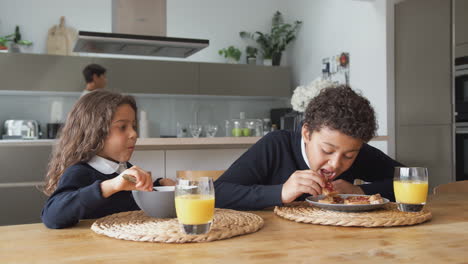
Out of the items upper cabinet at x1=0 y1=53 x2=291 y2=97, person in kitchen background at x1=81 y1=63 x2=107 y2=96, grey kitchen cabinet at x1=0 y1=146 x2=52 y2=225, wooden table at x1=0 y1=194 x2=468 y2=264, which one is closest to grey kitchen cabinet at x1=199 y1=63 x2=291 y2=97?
upper cabinet at x1=0 y1=53 x2=291 y2=97

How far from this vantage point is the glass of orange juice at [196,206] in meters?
0.97

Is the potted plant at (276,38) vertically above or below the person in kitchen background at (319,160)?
above

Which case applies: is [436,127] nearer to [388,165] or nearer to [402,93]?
[402,93]

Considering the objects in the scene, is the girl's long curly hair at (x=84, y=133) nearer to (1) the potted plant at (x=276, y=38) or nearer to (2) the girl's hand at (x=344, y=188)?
(2) the girl's hand at (x=344, y=188)

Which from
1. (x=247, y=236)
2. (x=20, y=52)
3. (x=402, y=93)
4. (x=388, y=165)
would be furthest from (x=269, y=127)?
(x=247, y=236)

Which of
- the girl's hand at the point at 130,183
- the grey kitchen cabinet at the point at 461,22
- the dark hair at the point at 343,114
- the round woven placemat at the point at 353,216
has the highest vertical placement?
the grey kitchen cabinet at the point at 461,22

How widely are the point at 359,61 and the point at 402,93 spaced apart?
0.56 metres

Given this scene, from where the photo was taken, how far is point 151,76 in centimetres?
514

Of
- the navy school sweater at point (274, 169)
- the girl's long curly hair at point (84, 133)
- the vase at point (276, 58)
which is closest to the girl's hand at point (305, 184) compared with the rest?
the navy school sweater at point (274, 169)

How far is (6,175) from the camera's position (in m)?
3.70

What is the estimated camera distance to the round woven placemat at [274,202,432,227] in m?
1.11

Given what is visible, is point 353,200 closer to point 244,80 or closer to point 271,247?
point 271,247

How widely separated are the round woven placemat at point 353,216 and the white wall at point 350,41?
10.5 feet

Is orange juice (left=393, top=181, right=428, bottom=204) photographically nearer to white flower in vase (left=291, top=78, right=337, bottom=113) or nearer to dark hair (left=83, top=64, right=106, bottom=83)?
white flower in vase (left=291, top=78, right=337, bottom=113)
